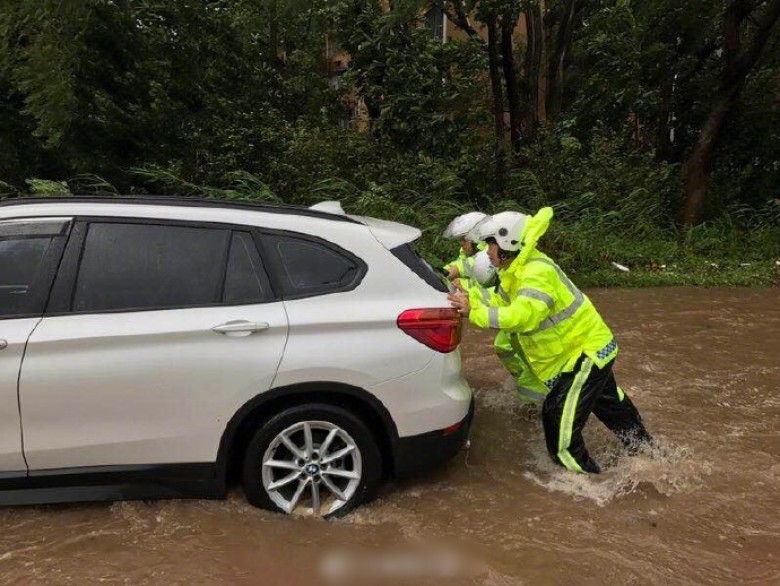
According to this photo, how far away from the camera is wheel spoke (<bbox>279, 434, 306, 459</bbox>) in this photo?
127 inches

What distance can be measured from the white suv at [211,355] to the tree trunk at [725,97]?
10.1m

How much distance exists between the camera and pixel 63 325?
3059 mm

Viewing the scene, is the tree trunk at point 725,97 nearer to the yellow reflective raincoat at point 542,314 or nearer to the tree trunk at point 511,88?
the tree trunk at point 511,88

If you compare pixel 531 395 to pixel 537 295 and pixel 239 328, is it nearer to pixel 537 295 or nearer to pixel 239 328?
pixel 537 295

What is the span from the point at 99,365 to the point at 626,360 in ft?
15.5

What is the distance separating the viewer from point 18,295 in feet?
10.2

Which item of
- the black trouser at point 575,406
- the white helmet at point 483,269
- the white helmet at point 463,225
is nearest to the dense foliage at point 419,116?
the white helmet at point 463,225

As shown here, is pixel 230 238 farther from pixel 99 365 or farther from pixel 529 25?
pixel 529 25

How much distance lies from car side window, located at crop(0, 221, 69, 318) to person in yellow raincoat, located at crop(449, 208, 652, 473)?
2037mm

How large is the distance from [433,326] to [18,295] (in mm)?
1979

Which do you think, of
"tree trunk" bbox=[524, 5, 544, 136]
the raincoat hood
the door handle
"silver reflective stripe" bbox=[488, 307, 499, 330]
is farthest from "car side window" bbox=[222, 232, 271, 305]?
"tree trunk" bbox=[524, 5, 544, 136]

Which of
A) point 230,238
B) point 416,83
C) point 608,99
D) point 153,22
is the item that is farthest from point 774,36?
point 230,238

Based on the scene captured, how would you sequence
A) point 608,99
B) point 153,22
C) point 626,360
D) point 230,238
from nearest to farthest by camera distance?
point 230,238, point 626,360, point 153,22, point 608,99

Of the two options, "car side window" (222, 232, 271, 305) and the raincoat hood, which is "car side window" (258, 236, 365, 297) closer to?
"car side window" (222, 232, 271, 305)
